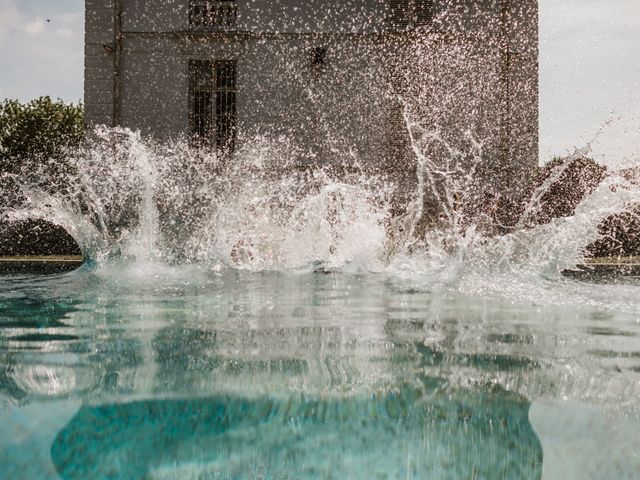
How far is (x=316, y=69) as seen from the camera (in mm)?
16469

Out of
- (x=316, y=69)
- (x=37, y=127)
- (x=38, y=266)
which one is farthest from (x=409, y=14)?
(x=37, y=127)

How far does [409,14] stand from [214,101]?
A: 5207 millimetres

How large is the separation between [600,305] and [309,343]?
305 centimetres

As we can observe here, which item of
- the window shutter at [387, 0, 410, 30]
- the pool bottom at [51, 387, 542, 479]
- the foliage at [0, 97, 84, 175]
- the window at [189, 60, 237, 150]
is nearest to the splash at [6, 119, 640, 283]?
the window at [189, 60, 237, 150]

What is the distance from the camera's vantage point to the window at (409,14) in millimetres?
16391

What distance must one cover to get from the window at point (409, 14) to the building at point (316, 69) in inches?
1.3

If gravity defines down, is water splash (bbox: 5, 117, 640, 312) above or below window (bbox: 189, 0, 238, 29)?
below

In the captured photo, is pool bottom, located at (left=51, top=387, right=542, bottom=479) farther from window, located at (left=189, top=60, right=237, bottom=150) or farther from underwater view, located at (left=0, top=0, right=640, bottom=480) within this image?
window, located at (left=189, top=60, right=237, bottom=150)

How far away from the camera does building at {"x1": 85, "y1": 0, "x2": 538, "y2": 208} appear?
16328 mm

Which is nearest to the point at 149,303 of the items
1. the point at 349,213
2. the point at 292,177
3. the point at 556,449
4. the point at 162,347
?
Answer: the point at 162,347

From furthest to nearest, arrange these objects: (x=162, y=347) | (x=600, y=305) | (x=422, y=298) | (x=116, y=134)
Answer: (x=116, y=134), (x=422, y=298), (x=600, y=305), (x=162, y=347)

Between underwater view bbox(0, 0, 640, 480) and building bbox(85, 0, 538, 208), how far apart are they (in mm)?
55

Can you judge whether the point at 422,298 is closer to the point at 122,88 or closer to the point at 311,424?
the point at 311,424

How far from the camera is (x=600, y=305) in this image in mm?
5832
